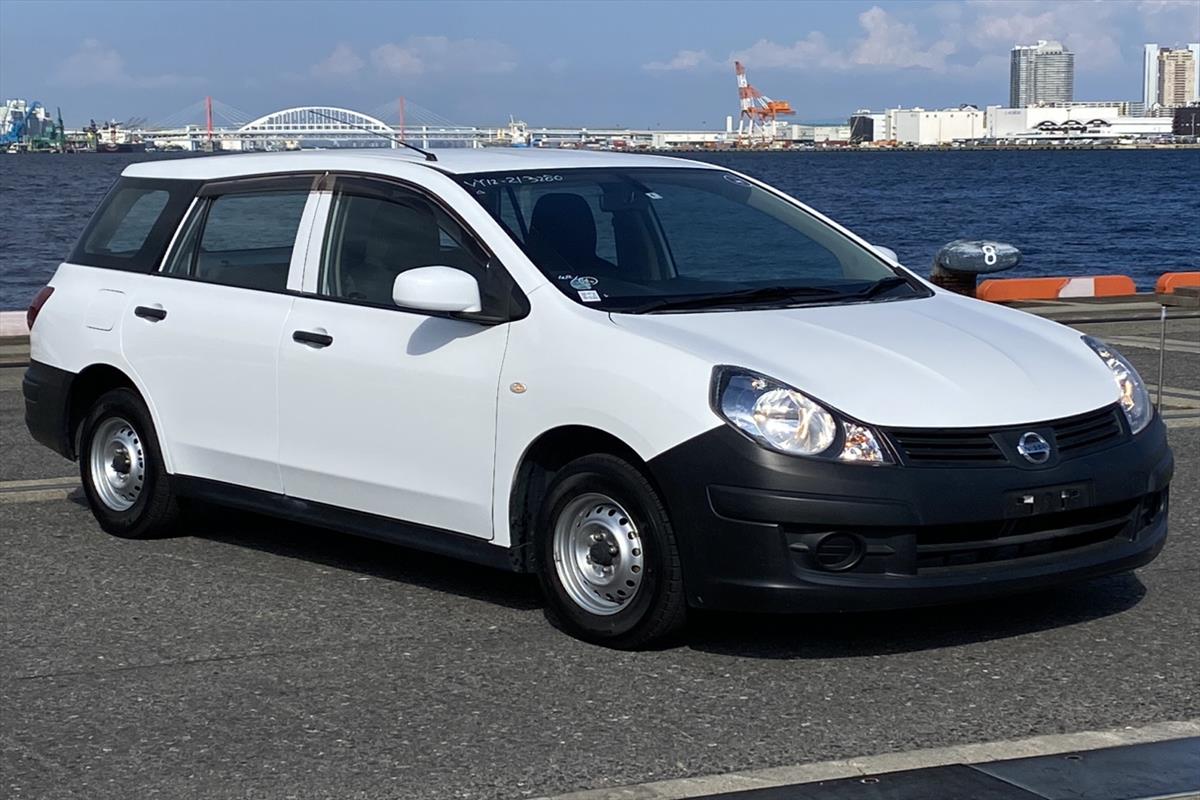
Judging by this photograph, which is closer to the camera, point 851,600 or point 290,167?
point 851,600

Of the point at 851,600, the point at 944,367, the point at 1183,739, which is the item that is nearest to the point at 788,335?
the point at 944,367

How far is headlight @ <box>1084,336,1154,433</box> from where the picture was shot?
20.0ft

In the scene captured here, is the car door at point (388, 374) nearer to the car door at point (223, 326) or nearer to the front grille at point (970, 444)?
the car door at point (223, 326)

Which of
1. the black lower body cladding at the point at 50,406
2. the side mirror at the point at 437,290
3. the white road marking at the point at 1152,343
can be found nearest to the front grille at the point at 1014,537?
the side mirror at the point at 437,290

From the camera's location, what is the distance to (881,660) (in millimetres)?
5781

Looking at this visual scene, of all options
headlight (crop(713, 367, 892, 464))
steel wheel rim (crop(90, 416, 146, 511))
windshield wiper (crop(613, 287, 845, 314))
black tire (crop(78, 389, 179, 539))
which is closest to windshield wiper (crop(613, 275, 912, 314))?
windshield wiper (crop(613, 287, 845, 314))

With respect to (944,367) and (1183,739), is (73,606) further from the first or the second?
(1183,739)

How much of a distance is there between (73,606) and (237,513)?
1.85 meters

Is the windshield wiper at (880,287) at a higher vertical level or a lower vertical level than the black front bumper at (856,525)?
higher

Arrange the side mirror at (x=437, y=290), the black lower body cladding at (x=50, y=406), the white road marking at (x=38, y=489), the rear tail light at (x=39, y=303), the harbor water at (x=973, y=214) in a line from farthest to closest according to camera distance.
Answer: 1. the harbor water at (x=973, y=214)
2. the white road marking at (x=38, y=489)
3. the rear tail light at (x=39, y=303)
4. the black lower body cladding at (x=50, y=406)
5. the side mirror at (x=437, y=290)

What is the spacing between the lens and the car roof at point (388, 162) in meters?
6.88

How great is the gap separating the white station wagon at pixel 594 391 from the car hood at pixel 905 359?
14mm

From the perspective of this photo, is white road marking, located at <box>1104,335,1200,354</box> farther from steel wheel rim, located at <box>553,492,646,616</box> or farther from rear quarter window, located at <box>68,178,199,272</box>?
steel wheel rim, located at <box>553,492,646,616</box>

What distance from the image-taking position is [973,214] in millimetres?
68688
